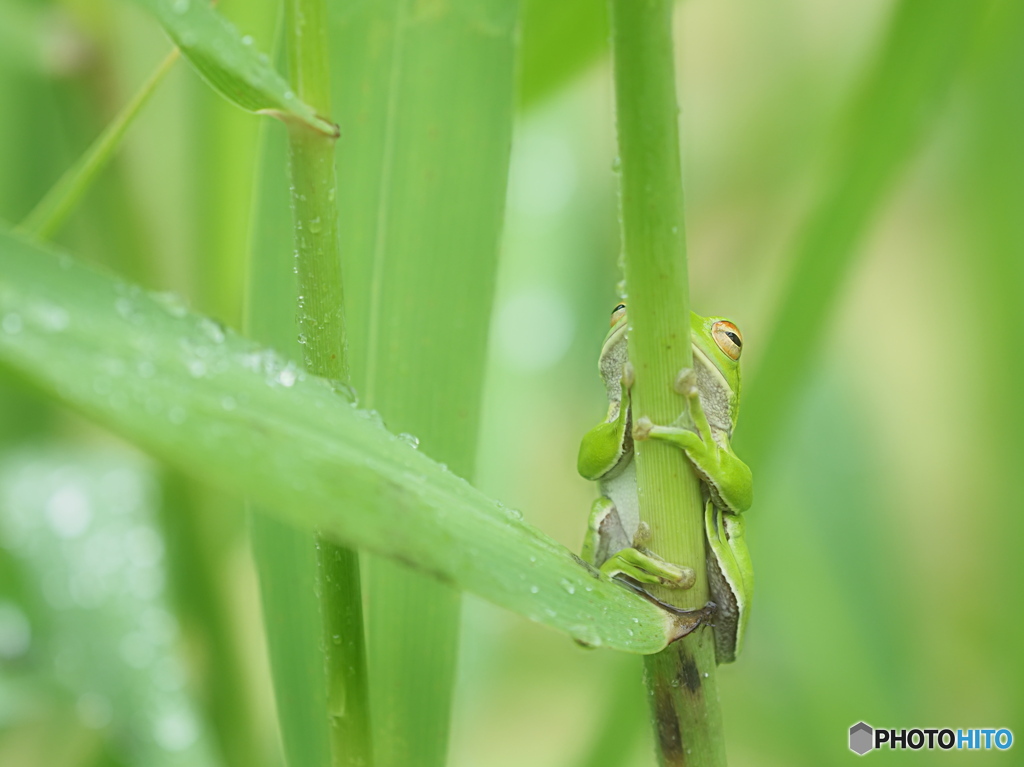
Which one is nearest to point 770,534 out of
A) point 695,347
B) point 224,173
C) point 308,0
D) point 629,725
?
point 629,725

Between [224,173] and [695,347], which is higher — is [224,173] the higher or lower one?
the higher one

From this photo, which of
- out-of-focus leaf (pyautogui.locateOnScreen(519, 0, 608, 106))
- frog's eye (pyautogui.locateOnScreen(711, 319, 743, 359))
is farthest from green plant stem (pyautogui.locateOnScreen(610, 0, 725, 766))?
out-of-focus leaf (pyautogui.locateOnScreen(519, 0, 608, 106))

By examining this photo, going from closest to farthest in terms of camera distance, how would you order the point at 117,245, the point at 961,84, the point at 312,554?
the point at 312,554 < the point at 117,245 < the point at 961,84

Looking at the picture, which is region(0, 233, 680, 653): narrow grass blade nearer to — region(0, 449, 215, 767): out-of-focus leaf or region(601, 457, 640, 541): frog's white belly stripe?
region(601, 457, 640, 541): frog's white belly stripe

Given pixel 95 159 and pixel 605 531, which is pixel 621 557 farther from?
pixel 95 159

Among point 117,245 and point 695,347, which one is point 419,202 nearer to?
point 695,347

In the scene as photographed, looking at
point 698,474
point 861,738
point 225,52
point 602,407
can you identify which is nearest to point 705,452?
point 698,474

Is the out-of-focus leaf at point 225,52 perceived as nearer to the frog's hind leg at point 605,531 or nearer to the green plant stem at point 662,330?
the green plant stem at point 662,330

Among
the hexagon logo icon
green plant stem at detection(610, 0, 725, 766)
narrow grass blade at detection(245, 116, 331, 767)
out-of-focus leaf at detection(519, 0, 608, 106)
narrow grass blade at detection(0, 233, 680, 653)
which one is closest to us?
narrow grass blade at detection(0, 233, 680, 653)

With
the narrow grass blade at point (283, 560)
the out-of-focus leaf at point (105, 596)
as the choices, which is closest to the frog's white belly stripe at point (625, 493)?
the narrow grass blade at point (283, 560)
